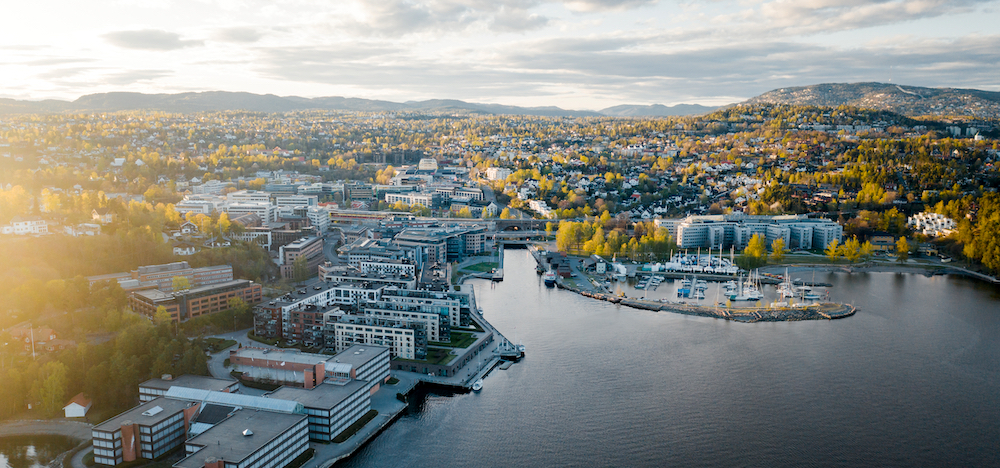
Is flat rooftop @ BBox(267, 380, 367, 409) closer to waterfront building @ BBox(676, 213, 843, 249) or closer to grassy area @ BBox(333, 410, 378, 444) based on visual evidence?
grassy area @ BBox(333, 410, 378, 444)

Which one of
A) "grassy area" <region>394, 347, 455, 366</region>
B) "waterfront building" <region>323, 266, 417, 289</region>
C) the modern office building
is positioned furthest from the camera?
the modern office building

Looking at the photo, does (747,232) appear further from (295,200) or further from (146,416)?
(146,416)

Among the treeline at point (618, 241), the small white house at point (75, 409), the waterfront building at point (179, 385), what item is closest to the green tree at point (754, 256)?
the treeline at point (618, 241)

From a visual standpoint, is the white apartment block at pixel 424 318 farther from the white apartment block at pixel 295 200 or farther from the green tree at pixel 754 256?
the white apartment block at pixel 295 200

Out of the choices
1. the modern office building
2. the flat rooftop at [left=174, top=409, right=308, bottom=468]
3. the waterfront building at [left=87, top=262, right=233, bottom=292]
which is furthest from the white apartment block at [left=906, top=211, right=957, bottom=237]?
the flat rooftop at [left=174, top=409, right=308, bottom=468]

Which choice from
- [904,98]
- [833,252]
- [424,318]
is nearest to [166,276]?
[424,318]
